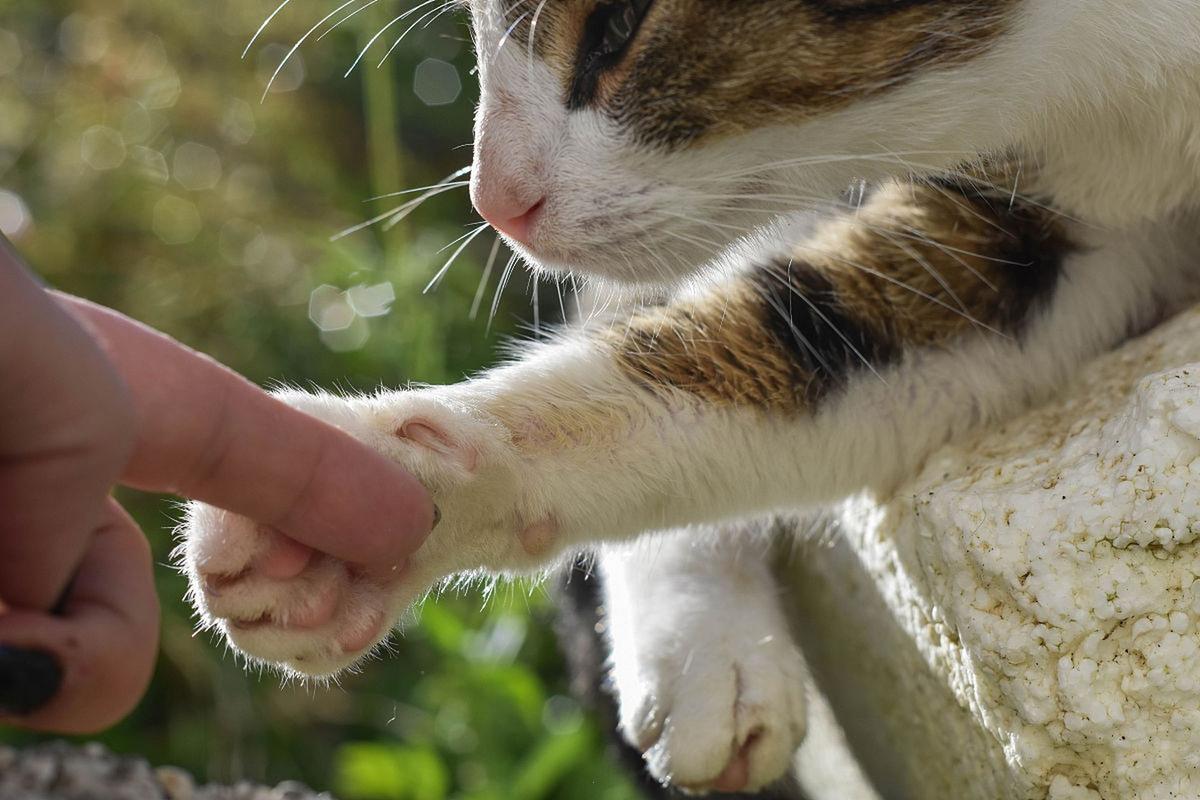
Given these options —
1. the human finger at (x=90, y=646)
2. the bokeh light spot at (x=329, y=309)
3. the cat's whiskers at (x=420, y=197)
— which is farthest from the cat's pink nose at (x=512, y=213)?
the bokeh light spot at (x=329, y=309)

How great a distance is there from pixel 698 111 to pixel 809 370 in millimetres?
284

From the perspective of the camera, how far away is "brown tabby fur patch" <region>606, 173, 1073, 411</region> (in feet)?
3.79

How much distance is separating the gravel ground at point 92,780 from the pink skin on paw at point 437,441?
279 mm

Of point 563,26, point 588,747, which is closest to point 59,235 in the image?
point 588,747

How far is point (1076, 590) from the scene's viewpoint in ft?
2.87

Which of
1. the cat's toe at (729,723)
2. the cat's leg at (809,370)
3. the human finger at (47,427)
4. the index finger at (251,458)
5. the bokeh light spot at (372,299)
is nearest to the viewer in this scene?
the human finger at (47,427)

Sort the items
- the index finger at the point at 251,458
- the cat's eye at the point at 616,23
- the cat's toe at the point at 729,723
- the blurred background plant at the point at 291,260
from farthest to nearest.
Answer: the blurred background plant at the point at 291,260
the cat's toe at the point at 729,723
the cat's eye at the point at 616,23
the index finger at the point at 251,458

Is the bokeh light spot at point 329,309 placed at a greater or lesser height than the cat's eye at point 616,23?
lesser

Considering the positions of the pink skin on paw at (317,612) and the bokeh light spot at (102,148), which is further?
the bokeh light spot at (102,148)

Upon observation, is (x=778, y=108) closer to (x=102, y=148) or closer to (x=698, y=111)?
(x=698, y=111)

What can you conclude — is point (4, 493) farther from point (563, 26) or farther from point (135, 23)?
point (135, 23)

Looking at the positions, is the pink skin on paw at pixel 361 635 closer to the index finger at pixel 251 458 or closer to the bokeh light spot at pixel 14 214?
the index finger at pixel 251 458

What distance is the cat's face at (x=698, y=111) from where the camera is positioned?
975mm

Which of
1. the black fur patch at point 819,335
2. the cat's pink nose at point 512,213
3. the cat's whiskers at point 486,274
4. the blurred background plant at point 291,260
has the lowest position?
the blurred background plant at point 291,260
